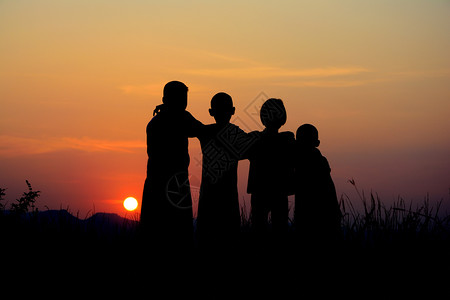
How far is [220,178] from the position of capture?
6.38 m

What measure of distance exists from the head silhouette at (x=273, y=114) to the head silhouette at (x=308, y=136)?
27 cm

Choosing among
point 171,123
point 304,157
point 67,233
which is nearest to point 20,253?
point 67,233

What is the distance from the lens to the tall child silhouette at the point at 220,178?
6371 millimetres

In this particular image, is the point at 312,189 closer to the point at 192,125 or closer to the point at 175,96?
the point at 192,125

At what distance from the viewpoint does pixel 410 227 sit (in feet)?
21.9

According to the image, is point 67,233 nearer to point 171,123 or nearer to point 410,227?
point 171,123

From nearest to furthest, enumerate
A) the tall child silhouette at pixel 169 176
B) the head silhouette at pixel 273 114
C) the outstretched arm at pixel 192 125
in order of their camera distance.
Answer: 1. the tall child silhouette at pixel 169 176
2. the outstretched arm at pixel 192 125
3. the head silhouette at pixel 273 114

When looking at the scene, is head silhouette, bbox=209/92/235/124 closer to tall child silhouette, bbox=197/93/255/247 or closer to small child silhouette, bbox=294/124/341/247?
tall child silhouette, bbox=197/93/255/247

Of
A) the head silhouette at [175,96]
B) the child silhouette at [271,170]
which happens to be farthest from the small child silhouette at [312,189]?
the head silhouette at [175,96]

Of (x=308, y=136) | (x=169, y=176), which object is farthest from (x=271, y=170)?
(x=169, y=176)

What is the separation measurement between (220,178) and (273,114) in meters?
1.06

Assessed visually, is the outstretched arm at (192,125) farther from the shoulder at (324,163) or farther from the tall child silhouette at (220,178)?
the shoulder at (324,163)

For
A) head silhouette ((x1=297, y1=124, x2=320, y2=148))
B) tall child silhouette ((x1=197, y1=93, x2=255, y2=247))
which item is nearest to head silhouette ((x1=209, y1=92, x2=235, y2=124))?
tall child silhouette ((x1=197, y1=93, x2=255, y2=247))

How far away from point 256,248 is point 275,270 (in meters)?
0.46
